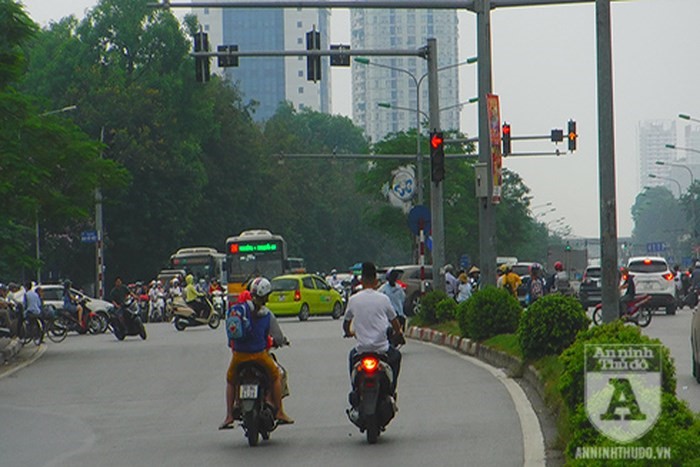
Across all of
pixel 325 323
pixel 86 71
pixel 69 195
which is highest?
pixel 86 71

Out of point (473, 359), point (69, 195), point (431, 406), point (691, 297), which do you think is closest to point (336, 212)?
point (691, 297)

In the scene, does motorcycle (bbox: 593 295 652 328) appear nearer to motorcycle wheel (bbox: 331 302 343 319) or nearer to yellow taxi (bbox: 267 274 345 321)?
yellow taxi (bbox: 267 274 345 321)

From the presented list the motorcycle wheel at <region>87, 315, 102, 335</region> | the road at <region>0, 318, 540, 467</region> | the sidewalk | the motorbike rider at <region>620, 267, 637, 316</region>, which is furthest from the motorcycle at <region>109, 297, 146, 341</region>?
the motorbike rider at <region>620, 267, 637, 316</region>

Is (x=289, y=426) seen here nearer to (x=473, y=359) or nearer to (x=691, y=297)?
(x=473, y=359)

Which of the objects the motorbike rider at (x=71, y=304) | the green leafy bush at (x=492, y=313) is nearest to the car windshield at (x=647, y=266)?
the motorbike rider at (x=71, y=304)

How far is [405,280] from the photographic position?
47094 millimetres

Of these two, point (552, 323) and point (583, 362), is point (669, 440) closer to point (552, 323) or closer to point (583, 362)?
point (583, 362)

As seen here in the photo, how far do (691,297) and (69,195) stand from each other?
23.5 m

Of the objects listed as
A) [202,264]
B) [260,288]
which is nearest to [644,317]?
[260,288]

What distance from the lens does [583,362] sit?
36.2ft

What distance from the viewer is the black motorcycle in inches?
542

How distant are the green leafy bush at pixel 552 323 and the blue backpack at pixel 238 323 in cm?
577

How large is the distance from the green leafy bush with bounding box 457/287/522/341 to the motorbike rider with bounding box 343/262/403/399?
1193 centimetres

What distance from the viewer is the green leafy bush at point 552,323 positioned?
62.1 ft
